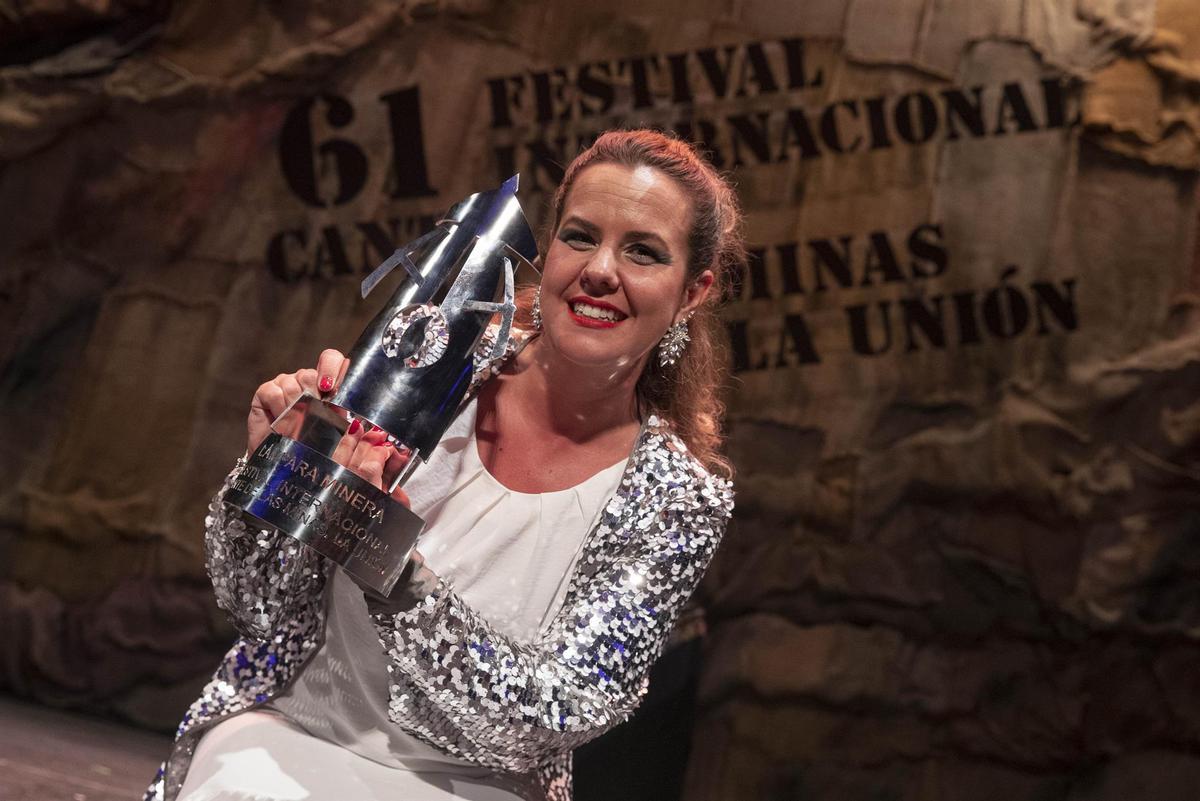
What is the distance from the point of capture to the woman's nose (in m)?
1.43

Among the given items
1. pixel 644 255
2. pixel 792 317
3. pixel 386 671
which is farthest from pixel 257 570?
pixel 792 317

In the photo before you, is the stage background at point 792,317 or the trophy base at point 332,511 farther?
the stage background at point 792,317

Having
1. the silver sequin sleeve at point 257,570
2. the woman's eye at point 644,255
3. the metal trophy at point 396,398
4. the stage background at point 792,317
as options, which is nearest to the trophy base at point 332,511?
the metal trophy at point 396,398

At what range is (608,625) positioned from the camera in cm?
134

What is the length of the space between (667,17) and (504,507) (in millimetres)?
2292

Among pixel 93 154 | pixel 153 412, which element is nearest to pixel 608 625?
pixel 153 412

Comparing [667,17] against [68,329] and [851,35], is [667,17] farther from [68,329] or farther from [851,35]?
[68,329]

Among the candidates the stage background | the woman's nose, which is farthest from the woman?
the stage background

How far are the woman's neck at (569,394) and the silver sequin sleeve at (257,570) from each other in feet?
1.13

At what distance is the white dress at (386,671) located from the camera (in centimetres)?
127

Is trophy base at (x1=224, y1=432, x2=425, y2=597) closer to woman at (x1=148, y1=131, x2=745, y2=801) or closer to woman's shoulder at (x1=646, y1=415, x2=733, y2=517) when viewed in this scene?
woman at (x1=148, y1=131, x2=745, y2=801)

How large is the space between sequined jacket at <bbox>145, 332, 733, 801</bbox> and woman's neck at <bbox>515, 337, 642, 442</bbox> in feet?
0.20

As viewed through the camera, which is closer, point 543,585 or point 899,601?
point 543,585

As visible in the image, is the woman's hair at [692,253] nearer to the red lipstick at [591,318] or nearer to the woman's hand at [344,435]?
the red lipstick at [591,318]
